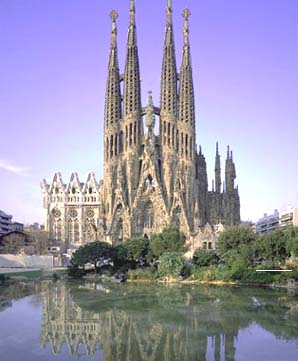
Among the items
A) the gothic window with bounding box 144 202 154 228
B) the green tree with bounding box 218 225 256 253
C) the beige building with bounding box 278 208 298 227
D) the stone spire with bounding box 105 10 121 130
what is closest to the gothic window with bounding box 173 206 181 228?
the gothic window with bounding box 144 202 154 228

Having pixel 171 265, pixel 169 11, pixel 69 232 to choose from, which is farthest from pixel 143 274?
pixel 169 11

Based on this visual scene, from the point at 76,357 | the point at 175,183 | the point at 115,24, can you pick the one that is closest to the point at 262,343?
the point at 76,357

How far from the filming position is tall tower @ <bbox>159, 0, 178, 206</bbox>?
271 ft

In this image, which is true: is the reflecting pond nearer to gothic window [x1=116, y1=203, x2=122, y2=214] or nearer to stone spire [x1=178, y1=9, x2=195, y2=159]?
gothic window [x1=116, y1=203, x2=122, y2=214]

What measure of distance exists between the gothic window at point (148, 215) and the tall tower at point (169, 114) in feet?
11.2

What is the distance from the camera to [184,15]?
90.6 metres

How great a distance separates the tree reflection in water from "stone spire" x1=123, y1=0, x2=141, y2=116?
46421 millimetres

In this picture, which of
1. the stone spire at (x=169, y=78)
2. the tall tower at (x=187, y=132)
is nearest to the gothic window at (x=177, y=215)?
the tall tower at (x=187, y=132)

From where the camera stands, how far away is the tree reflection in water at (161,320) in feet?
70.0

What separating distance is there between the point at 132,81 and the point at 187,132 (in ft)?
42.4

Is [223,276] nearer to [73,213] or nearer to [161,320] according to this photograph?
[161,320]

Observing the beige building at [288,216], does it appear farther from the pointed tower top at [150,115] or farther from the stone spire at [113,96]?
the stone spire at [113,96]

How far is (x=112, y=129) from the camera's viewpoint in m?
84.6

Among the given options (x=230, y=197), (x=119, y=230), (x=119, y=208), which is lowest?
(x=119, y=230)
